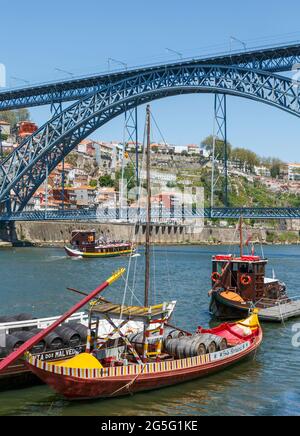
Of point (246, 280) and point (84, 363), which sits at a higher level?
point (246, 280)

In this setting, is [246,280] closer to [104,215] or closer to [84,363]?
[84,363]

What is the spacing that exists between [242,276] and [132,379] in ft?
37.5

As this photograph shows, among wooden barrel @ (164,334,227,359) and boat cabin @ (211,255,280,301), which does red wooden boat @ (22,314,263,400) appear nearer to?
wooden barrel @ (164,334,227,359)

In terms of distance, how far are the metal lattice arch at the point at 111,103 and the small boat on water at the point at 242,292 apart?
2630cm

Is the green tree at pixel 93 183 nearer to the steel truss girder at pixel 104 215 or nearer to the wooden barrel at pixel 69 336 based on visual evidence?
the steel truss girder at pixel 104 215

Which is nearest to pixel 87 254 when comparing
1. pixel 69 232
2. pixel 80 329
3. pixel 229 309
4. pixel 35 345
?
pixel 69 232

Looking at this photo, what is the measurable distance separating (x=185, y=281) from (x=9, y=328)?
831 inches

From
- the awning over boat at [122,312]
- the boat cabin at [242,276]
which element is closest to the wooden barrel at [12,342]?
the awning over boat at [122,312]

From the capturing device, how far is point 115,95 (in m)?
60.3

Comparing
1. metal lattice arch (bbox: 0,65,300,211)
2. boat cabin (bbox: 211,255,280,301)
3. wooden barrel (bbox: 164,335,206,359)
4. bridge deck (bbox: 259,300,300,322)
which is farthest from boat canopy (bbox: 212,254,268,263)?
metal lattice arch (bbox: 0,65,300,211)

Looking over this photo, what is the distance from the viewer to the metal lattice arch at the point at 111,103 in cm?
5056

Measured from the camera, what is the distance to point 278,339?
826 inches

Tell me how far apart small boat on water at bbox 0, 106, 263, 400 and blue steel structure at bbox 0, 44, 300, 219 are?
3523cm

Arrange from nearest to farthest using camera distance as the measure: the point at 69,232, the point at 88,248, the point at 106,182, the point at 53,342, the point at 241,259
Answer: the point at 53,342, the point at 241,259, the point at 88,248, the point at 69,232, the point at 106,182
